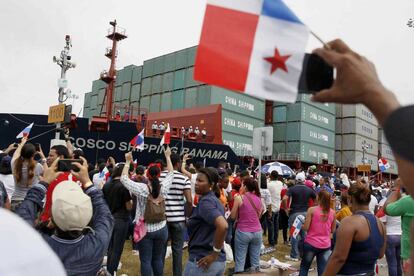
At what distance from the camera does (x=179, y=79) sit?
43.9 metres

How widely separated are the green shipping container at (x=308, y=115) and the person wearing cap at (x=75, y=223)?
1722 inches

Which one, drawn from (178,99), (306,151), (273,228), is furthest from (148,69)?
(273,228)

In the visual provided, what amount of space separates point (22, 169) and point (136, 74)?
1888 inches

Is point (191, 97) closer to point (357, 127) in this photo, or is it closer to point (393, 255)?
point (357, 127)

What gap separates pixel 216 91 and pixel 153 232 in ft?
117

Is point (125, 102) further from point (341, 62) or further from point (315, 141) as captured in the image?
point (341, 62)

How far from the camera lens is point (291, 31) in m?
1.60

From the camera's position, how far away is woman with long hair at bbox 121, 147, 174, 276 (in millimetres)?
4785

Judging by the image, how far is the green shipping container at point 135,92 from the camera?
50344 mm

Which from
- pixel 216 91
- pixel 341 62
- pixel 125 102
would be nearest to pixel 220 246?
pixel 341 62

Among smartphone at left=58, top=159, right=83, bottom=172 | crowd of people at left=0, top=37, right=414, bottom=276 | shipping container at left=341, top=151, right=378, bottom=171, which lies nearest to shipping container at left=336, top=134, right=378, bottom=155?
shipping container at left=341, top=151, right=378, bottom=171

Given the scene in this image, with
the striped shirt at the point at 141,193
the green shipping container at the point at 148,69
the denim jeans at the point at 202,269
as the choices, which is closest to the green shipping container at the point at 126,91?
the green shipping container at the point at 148,69

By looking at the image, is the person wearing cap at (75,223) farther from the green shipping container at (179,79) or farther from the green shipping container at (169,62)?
the green shipping container at (169,62)

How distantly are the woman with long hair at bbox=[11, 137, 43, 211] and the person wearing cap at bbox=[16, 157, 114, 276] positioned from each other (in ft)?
8.20
